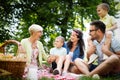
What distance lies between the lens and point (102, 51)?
17.7 feet

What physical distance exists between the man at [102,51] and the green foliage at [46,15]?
10.2ft

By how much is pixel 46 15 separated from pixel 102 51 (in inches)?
146

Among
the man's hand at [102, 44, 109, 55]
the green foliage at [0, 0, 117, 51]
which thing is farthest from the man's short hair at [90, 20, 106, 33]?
the green foliage at [0, 0, 117, 51]

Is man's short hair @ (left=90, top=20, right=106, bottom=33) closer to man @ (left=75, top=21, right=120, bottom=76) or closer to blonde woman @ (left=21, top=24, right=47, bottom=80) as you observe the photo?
man @ (left=75, top=21, right=120, bottom=76)

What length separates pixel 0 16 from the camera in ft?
29.5

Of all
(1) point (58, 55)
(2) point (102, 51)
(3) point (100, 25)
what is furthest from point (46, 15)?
(2) point (102, 51)

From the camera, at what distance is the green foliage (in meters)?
8.75

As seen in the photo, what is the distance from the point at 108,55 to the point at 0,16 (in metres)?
4.46

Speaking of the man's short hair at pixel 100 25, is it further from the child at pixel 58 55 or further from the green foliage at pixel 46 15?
the green foliage at pixel 46 15

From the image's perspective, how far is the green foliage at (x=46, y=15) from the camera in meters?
8.75

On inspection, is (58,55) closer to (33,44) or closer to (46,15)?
(33,44)

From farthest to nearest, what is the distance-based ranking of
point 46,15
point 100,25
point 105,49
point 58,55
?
point 46,15
point 58,55
point 100,25
point 105,49

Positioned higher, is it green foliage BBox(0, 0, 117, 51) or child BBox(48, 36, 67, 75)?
green foliage BBox(0, 0, 117, 51)

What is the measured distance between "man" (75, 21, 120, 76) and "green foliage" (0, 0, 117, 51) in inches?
122
